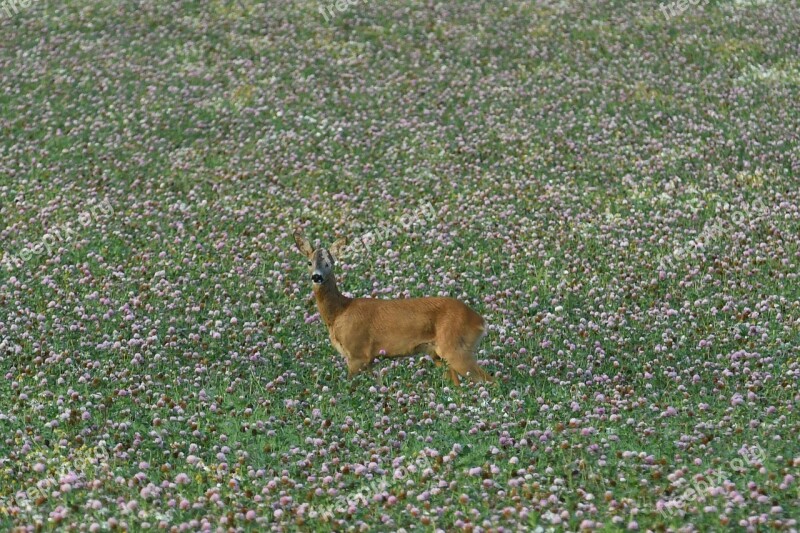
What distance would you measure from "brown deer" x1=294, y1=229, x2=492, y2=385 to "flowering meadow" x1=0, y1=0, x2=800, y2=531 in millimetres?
361

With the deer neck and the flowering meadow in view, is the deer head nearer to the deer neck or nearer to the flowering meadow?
the deer neck

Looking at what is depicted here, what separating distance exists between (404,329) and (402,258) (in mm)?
5526

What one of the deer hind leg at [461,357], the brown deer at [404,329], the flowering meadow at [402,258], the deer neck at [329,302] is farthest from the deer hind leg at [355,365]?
the deer hind leg at [461,357]

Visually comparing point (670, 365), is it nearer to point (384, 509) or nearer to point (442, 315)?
point (442, 315)

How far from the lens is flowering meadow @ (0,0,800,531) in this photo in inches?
433

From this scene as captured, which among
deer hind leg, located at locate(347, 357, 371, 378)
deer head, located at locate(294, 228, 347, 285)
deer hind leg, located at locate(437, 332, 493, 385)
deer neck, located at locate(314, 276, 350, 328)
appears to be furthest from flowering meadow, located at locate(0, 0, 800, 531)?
deer head, located at locate(294, 228, 347, 285)

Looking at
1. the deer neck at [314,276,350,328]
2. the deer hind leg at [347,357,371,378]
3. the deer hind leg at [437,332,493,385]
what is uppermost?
the deer neck at [314,276,350,328]

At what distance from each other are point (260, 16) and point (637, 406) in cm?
2574

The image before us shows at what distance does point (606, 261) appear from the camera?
18.8 m

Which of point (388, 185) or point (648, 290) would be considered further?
point (388, 185)

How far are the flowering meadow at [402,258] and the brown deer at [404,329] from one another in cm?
36

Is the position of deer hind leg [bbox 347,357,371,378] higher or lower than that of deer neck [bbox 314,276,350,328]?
lower

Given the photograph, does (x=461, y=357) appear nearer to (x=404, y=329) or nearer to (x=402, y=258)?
(x=404, y=329)

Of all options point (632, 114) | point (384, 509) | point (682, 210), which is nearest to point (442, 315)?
point (384, 509)
